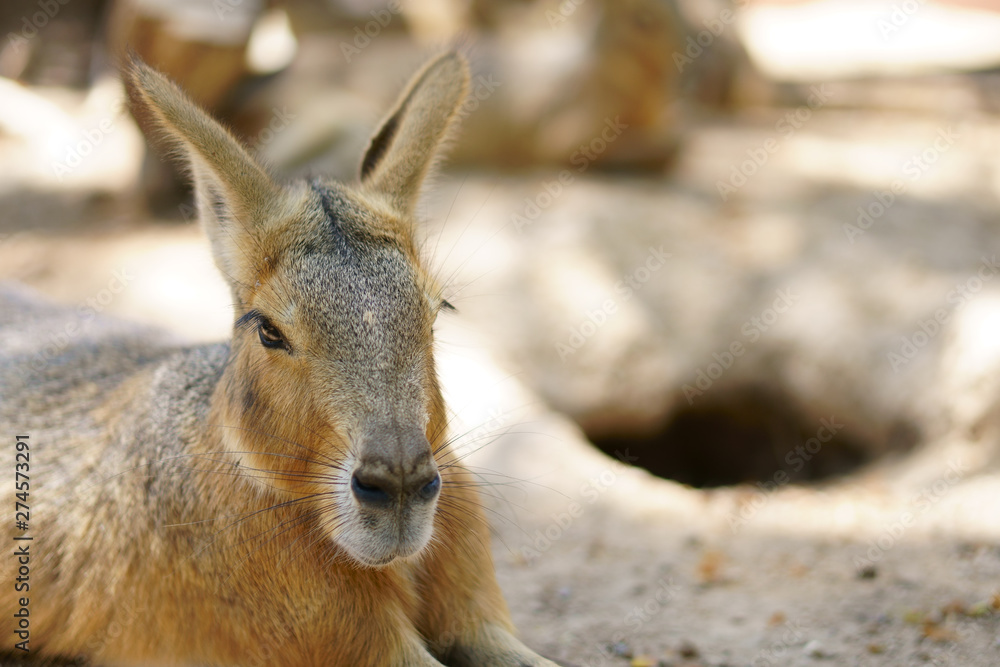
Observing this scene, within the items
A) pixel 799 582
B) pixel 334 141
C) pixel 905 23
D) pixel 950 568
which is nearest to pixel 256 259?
pixel 799 582

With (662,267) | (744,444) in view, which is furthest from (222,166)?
(744,444)

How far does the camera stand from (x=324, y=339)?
270 centimetres

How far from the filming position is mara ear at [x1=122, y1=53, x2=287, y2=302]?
2.89m

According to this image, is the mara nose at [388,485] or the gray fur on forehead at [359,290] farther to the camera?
the gray fur on forehead at [359,290]

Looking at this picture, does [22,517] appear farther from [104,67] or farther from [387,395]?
[104,67]

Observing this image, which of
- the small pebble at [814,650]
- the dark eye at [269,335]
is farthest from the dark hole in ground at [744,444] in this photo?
the dark eye at [269,335]

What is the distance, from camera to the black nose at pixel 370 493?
244 cm

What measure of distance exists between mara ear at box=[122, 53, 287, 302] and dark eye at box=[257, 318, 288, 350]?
21 centimetres

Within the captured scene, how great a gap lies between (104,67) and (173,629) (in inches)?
361

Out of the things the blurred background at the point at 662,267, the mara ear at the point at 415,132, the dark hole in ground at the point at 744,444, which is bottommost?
the dark hole in ground at the point at 744,444

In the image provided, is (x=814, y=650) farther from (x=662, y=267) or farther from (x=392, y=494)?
(x=662, y=267)

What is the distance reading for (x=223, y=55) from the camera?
8594 millimetres

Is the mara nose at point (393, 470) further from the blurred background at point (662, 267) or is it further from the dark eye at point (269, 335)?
the blurred background at point (662, 267)

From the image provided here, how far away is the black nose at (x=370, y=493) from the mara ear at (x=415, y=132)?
3.91 ft
